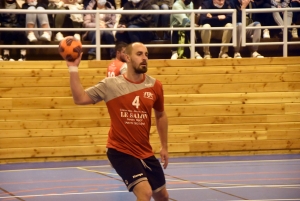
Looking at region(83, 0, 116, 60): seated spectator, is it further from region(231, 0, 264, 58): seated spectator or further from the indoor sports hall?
region(231, 0, 264, 58): seated spectator

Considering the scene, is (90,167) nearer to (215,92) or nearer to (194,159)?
(194,159)

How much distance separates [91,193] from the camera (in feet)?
32.1

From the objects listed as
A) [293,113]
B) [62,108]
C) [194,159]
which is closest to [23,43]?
[62,108]

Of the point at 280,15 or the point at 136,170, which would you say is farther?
the point at 280,15

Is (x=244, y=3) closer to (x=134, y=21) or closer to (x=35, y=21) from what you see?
(x=134, y=21)

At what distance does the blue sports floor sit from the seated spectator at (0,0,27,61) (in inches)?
114

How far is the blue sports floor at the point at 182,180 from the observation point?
9461 mm

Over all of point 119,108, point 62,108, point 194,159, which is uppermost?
point 119,108

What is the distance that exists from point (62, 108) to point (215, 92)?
329 centimetres

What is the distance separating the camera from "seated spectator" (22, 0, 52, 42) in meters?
14.6

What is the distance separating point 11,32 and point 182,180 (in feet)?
19.5

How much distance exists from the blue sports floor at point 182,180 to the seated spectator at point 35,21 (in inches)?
123

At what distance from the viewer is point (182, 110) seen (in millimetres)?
14180

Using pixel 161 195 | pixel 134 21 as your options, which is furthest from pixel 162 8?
pixel 161 195
